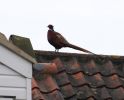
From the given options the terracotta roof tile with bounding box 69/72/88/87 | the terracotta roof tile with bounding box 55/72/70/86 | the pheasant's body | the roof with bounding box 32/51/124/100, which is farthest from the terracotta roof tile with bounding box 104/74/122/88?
the pheasant's body

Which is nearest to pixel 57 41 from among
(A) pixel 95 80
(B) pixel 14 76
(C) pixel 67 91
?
(A) pixel 95 80

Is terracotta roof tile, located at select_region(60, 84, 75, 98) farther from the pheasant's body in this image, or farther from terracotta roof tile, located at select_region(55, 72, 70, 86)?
the pheasant's body

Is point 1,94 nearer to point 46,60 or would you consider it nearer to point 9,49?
point 9,49

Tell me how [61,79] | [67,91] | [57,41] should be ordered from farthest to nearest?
[57,41]
[61,79]
[67,91]

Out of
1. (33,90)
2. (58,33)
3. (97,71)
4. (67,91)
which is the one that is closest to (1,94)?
(33,90)

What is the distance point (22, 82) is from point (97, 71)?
1.41 m

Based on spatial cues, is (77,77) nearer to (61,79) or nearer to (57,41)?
(61,79)

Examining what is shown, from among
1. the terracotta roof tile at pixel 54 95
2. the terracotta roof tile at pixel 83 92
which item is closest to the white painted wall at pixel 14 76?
the terracotta roof tile at pixel 54 95

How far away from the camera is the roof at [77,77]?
6176 mm

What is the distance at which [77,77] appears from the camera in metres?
6.56

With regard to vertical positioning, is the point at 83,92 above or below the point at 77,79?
below

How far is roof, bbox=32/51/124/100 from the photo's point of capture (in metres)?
6.18

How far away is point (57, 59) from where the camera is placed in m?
6.70

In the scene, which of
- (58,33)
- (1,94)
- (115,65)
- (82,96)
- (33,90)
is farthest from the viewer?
(58,33)
